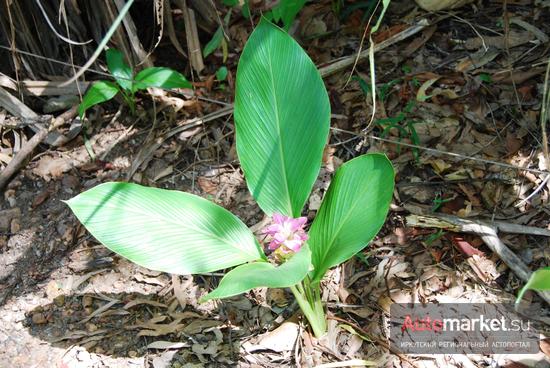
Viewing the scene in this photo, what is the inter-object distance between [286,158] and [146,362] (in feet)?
1.92

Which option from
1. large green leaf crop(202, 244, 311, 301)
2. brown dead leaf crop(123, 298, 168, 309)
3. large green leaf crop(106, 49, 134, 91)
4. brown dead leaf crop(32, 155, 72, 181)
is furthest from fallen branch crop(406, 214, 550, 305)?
brown dead leaf crop(32, 155, 72, 181)

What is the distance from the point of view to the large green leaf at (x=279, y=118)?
1.29m

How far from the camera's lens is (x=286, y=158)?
1323mm

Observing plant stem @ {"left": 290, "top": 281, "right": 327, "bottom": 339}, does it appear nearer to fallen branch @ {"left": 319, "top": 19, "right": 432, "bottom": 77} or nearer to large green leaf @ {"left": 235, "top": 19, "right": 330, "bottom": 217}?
large green leaf @ {"left": 235, "top": 19, "right": 330, "bottom": 217}

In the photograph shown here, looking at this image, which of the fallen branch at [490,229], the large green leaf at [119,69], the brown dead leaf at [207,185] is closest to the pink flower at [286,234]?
the fallen branch at [490,229]

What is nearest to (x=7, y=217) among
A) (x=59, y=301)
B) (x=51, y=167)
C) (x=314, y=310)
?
(x=51, y=167)

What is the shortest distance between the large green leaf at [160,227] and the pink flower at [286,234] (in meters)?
0.08

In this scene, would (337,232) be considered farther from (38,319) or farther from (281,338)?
(38,319)

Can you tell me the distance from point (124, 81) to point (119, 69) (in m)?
0.04

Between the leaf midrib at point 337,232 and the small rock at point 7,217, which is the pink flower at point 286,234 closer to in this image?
the leaf midrib at point 337,232

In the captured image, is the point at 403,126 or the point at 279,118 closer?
the point at 279,118

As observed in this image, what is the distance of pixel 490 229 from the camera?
4.73 ft

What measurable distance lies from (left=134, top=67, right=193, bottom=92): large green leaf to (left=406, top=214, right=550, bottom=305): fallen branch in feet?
2.46

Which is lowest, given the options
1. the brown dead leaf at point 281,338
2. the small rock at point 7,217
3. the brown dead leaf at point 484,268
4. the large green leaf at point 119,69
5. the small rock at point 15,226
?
the brown dead leaf at point 281,338
